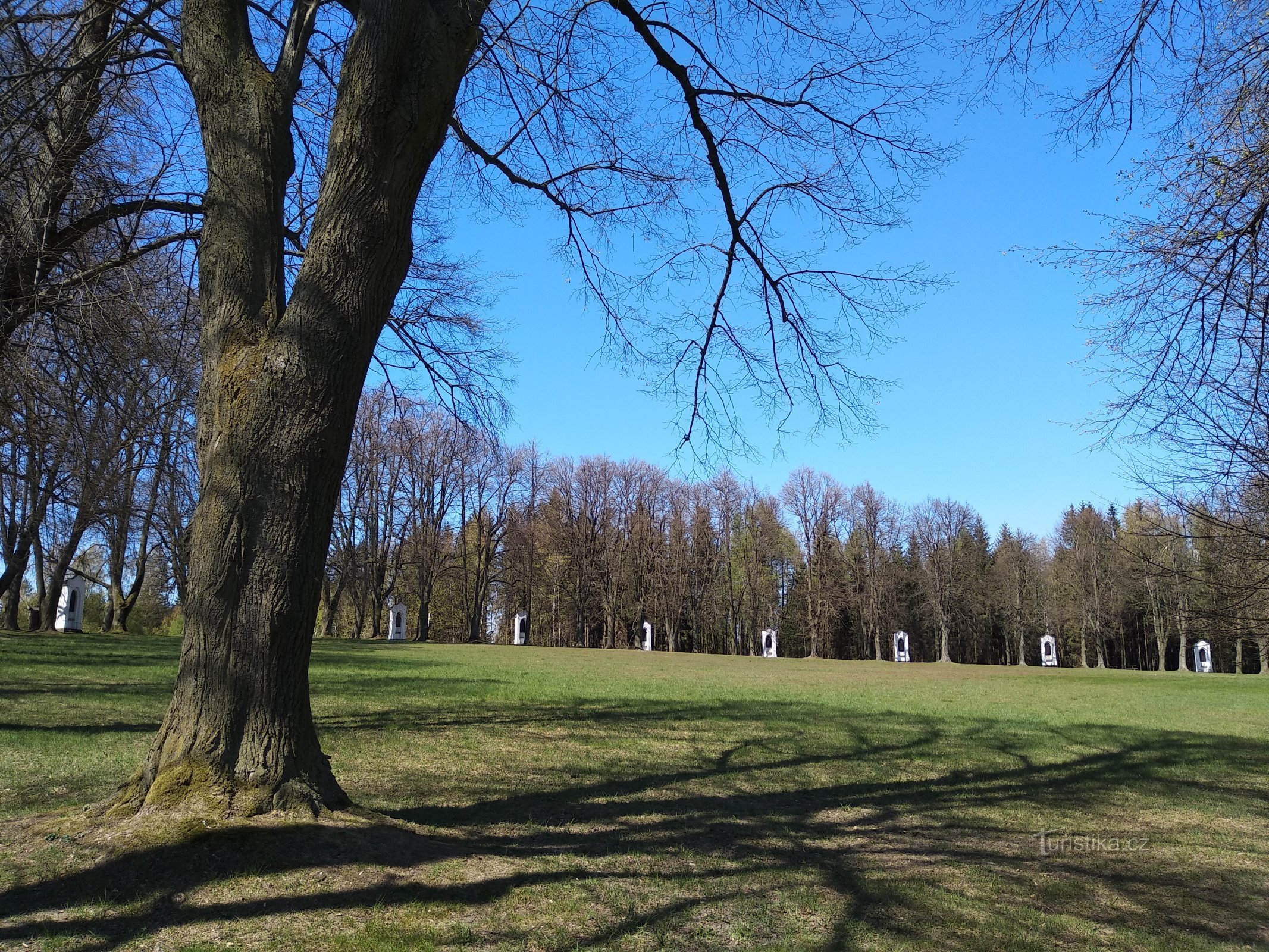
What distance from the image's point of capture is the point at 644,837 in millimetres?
5168

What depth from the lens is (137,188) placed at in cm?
629

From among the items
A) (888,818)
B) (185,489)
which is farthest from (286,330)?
(185,489)

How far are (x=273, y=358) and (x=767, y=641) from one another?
173 feet

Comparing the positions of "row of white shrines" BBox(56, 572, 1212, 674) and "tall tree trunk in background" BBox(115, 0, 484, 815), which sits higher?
"tall tree trunk in background" BBox(115, 0, 484, 815)

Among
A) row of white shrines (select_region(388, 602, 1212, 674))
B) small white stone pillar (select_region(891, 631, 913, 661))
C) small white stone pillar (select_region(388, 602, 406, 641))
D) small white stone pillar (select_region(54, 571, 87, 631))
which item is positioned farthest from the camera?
small white stone pillar (select_region(891, 631, 913, 661))

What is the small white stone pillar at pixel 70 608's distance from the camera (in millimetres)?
24578

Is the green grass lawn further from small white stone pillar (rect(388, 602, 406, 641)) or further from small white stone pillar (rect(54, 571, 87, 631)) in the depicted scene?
small white stone pillar (rect(388, 602, 406, 641))

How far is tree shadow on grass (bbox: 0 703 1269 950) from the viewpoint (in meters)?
3.51

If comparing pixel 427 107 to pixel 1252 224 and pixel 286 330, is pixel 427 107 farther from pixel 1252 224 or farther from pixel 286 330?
pixel 1252 224

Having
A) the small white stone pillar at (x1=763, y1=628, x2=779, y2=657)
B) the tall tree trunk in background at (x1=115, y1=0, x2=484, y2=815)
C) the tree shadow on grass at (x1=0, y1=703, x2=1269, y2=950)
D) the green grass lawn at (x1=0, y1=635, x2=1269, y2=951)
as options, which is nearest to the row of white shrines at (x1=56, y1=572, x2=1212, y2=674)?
the small white stone pillar at (x1=763, y1=628, x2=779, y2=657)

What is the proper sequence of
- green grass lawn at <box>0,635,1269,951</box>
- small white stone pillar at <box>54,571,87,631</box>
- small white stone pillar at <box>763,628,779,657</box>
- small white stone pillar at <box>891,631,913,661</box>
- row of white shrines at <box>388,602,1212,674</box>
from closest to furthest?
green grass lawn at <box>0,635,1269,951</box>, small white stone pillar at <box>54,571,87,631</box>, row of white shrines at <box>388,602,1212,674</box>, small white stone pillar at <box>763,628,779,657</box>, small white stone pillar at <box>891,631,913,661</box>

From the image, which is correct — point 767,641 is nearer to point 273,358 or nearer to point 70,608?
point 70,608

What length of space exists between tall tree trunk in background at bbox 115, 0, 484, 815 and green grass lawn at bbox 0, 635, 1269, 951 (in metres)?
0.43

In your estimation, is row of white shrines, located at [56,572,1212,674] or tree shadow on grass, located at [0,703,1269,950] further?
row of white shrines, located at [56,572,1212,674]
